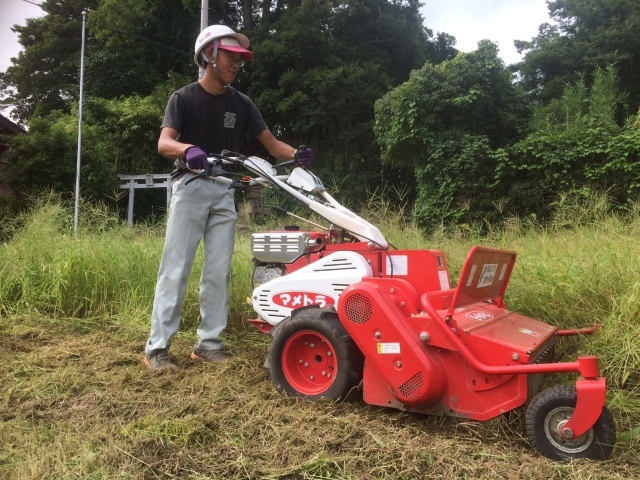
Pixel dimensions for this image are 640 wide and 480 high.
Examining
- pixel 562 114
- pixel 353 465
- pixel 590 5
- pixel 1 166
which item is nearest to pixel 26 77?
pixel 1 166

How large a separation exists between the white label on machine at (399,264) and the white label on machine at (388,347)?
0.47 meters

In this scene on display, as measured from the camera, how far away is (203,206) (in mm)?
3199

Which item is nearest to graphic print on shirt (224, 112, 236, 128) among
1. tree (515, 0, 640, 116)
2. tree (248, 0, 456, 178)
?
tree (248, 0, 456, 178)

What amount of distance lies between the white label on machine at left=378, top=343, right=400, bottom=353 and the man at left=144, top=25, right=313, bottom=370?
4.25ft

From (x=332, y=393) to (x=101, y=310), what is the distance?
8.82 ft

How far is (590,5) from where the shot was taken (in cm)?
2228

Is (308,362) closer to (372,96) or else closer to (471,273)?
(471,273)

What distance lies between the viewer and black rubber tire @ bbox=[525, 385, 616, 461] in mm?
1865

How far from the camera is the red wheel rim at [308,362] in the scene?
99.3 inches

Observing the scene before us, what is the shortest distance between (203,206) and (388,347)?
1516 millimetres

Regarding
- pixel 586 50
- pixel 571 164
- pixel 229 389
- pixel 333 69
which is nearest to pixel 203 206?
pixel 229 389

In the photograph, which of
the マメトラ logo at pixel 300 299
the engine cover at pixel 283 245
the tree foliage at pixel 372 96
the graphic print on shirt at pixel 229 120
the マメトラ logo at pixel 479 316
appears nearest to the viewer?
the マメトラ logo at pixel 479 316

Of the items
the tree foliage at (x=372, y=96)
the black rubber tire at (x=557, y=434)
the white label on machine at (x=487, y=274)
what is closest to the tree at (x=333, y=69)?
the tree foliage at (x=372, y=96)

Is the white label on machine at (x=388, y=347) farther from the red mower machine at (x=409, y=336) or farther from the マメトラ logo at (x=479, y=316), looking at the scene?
the マメトラ logo at (x=479, y=316)
